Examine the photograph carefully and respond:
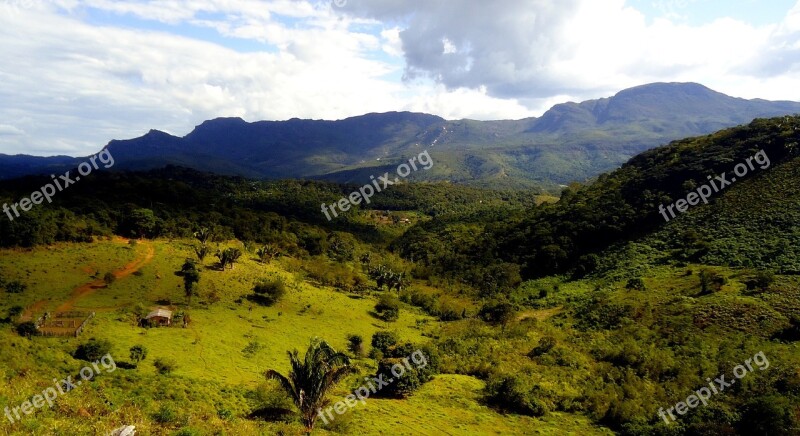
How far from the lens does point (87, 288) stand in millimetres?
51938

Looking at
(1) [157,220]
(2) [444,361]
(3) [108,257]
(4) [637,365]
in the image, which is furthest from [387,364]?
(1) [157,220]

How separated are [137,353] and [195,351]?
5.34 metres

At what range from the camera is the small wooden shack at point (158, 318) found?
4462 centimetres

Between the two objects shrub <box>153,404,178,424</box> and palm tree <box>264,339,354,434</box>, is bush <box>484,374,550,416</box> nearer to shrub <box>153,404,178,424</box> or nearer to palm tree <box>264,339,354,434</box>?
palm tree <box>264,339,354,434</box>

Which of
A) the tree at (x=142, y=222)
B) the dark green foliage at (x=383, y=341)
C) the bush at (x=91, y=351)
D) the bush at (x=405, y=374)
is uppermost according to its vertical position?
the tree at (x=142, y=222)

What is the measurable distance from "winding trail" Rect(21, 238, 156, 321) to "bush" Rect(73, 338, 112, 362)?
44.4ft

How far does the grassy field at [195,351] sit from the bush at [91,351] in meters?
A: 1.10

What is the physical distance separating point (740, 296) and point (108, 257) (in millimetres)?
81511

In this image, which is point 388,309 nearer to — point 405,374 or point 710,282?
point 405,374

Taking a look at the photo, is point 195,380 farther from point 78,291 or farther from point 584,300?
point 584,300

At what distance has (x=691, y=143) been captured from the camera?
106 m

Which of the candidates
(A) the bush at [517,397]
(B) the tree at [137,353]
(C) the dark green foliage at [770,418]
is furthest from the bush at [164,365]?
(C) the dark green foliage at [770,418]

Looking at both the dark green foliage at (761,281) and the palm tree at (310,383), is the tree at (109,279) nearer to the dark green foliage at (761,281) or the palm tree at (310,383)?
the palm tree at (310,383)

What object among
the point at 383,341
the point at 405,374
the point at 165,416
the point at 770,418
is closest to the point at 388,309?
the point at 383,341
